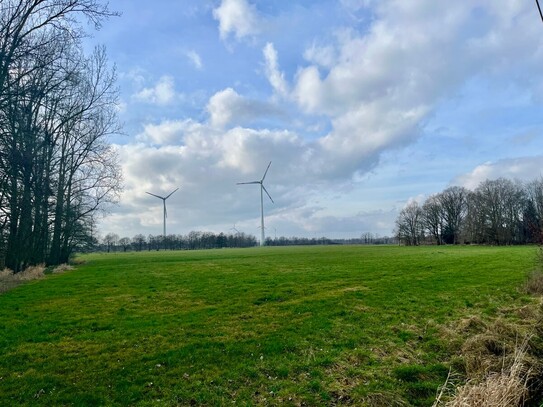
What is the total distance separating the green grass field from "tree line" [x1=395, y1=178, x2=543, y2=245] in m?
87.9

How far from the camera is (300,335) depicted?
42.4 feet

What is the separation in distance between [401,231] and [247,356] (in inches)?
5714

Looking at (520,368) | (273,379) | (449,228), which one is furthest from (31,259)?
(449,228)

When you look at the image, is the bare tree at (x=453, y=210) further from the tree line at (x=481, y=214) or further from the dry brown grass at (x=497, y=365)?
the dry brown grass at (x=497, y=365)

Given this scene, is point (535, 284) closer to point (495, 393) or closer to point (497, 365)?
point (497, 365)

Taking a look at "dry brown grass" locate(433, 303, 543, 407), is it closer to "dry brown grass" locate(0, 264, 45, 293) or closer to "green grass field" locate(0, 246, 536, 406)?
"green grass field" locate(0, 246, 536, 406)

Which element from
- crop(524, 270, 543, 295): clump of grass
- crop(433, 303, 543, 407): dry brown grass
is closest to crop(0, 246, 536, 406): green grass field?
crop(433, 303, 543, 407): dry brown grass

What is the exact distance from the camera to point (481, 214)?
110 meters

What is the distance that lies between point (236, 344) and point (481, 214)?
11647cm

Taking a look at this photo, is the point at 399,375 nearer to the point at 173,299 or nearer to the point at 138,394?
the point at 138,394

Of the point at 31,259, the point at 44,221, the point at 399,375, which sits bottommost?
the point at 399,375

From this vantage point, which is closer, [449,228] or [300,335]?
[300,335]

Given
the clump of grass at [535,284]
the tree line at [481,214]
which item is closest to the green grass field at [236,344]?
the clump of grass at [535,284]

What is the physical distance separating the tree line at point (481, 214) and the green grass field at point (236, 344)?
87878mm
